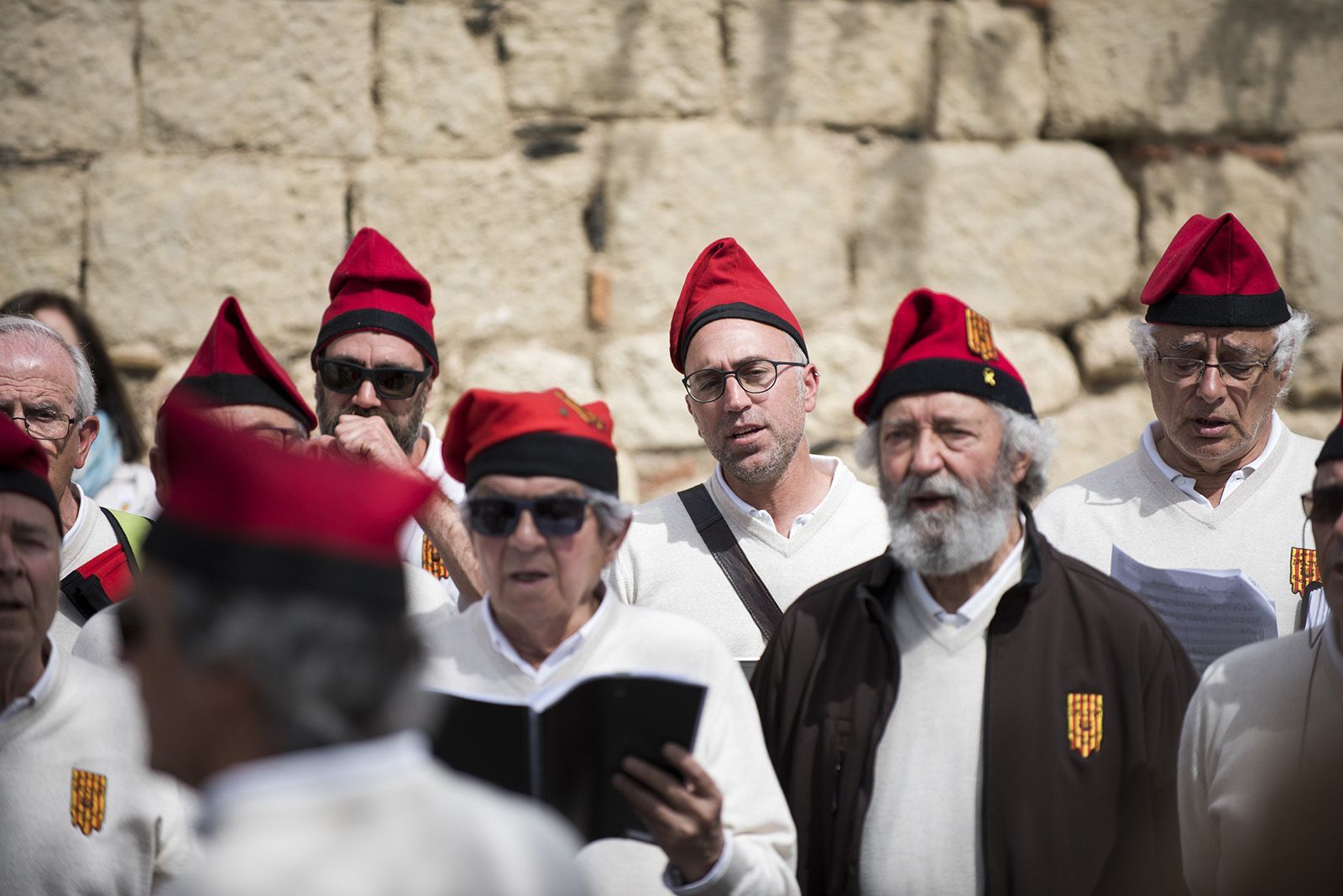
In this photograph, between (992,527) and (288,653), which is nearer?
(288,653)

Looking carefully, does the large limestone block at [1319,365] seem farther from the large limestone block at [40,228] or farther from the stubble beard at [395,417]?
the large limestone block at [40,228]

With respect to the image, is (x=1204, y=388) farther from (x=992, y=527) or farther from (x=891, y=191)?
(x=891, y=191)

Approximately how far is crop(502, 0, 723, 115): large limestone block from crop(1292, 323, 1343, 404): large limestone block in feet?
8.26

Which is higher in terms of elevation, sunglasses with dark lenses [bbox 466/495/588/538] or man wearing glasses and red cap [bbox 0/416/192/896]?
sunglasses with dark lenses [bbox 466/495/588/538]

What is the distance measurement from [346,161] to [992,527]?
3.01 metres

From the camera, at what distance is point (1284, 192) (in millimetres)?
5602

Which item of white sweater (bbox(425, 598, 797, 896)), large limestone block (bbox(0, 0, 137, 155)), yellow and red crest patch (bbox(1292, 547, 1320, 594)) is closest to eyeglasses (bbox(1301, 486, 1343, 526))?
yellow and red crest patch (bbox(1292, 547, 1320, 594))

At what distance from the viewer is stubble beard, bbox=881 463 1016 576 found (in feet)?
10.4

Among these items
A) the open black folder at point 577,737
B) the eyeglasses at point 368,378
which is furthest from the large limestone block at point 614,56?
the open black folder at point 577,737

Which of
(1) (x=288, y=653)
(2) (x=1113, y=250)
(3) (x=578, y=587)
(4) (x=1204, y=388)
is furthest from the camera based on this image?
(2) (x=1113, y=250)

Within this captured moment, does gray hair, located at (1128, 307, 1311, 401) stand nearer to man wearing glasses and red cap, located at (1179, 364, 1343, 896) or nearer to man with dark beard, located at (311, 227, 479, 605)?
man wearing glasses and red cap, located at (1179, 364, 1343, 896)

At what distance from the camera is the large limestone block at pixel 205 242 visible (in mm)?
5113

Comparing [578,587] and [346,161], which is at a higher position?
[346,161]

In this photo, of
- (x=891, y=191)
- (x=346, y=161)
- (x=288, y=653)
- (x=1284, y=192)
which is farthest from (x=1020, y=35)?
(x=288, y=653)
